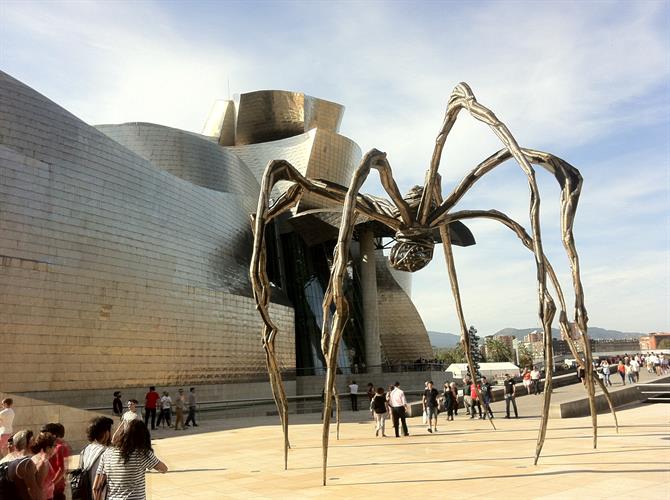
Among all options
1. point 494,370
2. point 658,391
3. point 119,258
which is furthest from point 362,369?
point 494,370

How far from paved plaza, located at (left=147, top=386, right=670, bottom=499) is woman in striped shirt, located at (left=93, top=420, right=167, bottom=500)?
335 centimetres

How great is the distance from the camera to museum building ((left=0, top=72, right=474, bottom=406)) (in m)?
19.1

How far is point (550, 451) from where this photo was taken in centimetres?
905

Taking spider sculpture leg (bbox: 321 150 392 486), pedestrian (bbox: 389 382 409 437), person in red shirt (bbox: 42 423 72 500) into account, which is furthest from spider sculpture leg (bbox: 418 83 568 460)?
pedestrian (bbox: 389 382 409 437)

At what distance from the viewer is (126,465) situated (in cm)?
368

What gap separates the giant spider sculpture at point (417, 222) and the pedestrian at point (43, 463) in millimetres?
2958

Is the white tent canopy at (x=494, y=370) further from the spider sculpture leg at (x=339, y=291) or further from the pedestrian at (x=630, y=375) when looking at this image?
the spider sculpture leg at (x=339, y=291)

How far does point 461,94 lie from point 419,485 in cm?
560

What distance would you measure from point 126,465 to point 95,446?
1.74 feet

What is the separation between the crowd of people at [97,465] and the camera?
350cm

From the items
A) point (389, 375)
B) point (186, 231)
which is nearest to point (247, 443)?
point (186, 231)

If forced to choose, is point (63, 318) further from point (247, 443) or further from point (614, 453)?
point (614, 453)

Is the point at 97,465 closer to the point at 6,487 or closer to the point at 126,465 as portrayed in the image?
the point at 126,465

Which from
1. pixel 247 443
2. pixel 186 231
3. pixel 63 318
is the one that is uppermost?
pixel 186 231
